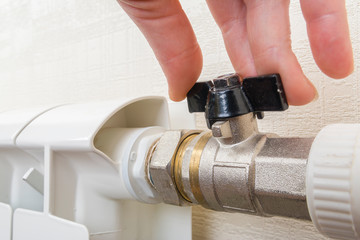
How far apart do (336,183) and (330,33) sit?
0.31ft

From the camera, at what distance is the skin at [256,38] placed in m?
0.21

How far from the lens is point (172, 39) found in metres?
0.27

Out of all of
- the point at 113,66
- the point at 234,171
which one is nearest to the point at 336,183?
the point at 234,171

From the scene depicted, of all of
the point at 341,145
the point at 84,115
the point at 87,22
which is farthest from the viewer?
the point at 87,22

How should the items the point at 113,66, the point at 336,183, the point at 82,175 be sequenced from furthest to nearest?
the point at 113,66
the point at 82,175
the point at 336,183

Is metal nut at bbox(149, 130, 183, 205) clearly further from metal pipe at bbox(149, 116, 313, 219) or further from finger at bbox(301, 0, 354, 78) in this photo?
finger at bbox(301, 0, 354, 78)

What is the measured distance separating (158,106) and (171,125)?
0.03 metres

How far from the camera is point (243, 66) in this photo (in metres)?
0.28

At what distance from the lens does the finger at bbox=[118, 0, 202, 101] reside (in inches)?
10.5

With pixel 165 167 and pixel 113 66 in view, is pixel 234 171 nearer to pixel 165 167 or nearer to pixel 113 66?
pixel 165 167

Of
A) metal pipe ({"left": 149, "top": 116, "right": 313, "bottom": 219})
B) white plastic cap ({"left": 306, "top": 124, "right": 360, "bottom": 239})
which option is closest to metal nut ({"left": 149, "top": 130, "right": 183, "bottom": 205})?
metal pipe ({"left": 149, "top": 116, "right": 313, "bottom": 219})

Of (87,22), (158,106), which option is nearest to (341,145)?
(158,106)

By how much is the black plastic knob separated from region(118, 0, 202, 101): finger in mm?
42

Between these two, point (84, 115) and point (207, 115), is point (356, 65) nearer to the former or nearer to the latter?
point (207, 115)
